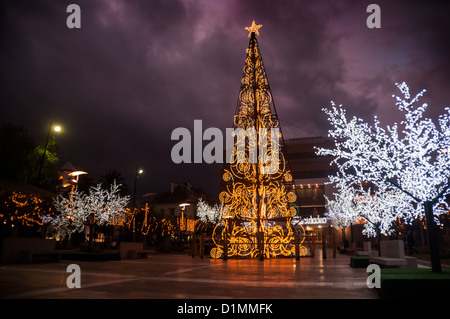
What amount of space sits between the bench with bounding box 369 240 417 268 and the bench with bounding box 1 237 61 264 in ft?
55.7

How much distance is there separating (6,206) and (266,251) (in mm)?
18192

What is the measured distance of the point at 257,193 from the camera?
19719mm

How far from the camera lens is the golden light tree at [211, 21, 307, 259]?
19.7 m

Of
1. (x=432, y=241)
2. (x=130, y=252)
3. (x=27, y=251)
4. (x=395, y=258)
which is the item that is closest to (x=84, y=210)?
(x=130, y=252)

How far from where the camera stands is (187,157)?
1750 cm

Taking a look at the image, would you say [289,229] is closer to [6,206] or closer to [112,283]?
[112,283]

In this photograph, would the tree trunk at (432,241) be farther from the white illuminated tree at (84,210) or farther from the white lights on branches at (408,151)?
the white illuminated tree at (84,210)

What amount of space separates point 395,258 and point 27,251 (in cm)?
1772

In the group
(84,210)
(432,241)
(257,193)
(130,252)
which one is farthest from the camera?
(84,210)

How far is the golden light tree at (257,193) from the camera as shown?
19.7 m

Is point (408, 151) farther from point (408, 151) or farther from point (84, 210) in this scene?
point (84, 210)

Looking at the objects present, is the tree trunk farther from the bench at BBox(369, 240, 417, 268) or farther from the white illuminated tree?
the white illuminated tree
